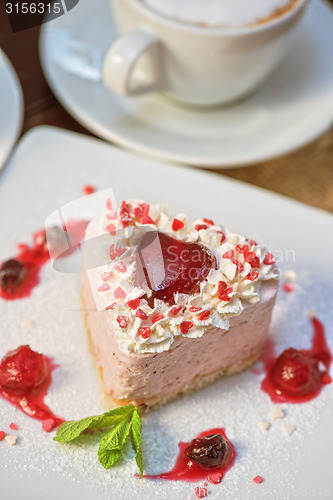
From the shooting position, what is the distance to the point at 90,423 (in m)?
1.37

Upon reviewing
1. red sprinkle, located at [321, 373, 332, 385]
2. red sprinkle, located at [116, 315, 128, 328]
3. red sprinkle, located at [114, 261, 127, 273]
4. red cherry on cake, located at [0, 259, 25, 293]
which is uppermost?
red sprinkle, located at [114, 261, 127, 273]

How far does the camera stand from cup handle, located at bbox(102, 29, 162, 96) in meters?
1.88

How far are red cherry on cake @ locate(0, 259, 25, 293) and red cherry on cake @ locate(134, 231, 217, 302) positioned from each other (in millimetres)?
347

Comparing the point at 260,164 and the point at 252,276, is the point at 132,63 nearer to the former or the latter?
the point at 260,164

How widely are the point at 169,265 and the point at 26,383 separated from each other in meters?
0.40

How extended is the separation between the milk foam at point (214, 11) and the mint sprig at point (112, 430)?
110 cm

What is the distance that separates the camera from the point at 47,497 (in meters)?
1.30

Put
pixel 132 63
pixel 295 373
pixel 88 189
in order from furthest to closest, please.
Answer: pixel 132 63 → pixel 88 189 → pixel 295 373

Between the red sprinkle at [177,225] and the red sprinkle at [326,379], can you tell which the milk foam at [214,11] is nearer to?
the red sprinkle at [177,225]

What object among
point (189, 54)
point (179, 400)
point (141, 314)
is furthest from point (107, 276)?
point (189, 54)

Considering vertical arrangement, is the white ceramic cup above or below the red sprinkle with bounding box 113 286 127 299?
above

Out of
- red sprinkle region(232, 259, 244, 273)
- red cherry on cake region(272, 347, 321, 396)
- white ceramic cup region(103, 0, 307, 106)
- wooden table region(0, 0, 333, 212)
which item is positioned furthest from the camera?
wooden table region(0, 0, 333, 212)

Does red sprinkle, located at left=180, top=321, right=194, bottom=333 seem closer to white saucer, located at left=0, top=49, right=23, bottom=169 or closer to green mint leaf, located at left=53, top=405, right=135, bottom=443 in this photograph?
green mint leaf, located at left=53, top=405, right=135, bottom=443

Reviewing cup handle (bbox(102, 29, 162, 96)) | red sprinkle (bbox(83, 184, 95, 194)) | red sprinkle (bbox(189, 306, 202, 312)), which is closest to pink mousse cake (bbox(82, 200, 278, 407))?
red sprinkle (bbox(189, 306, 202, 312))
